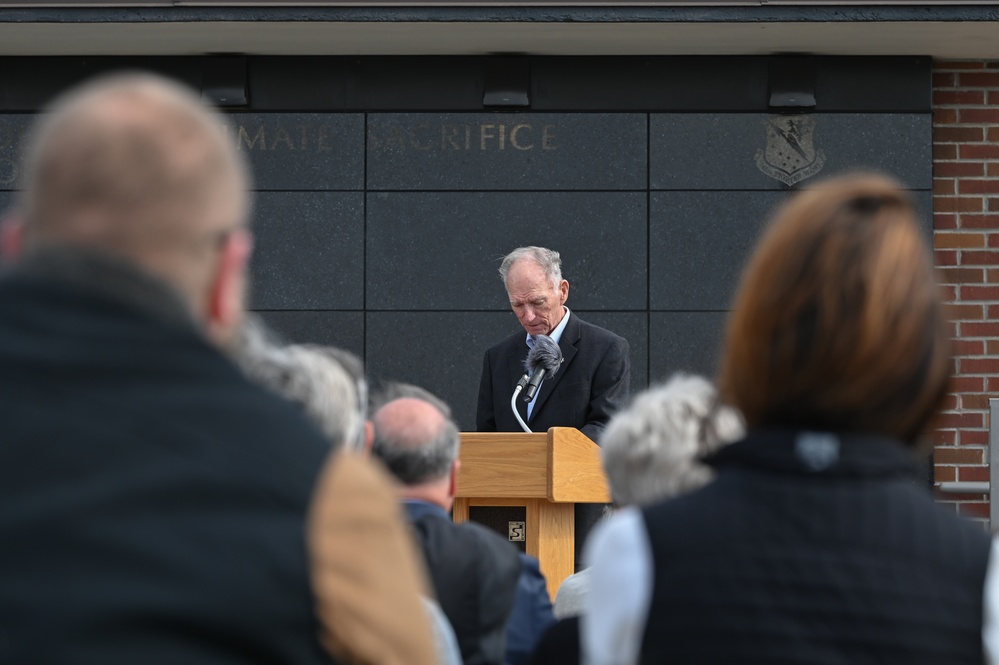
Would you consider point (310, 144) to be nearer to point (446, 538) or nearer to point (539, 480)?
point (539, 480)

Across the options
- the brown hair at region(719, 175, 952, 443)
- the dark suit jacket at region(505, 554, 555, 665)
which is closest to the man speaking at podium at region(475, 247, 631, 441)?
the dark suit jacket at region(505, 554, 555, 665)

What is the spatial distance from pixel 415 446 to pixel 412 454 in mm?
18

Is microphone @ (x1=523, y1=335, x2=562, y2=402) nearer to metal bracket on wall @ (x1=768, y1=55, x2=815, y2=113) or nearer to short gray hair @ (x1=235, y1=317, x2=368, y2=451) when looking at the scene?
metal bracket on wall @ (x1=768, y1=55, x2=815, y2=113)

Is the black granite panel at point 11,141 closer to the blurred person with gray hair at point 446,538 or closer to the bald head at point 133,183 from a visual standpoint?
the blurred person with gray hair at point 446,538

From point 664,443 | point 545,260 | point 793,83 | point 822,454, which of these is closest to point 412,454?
point 664,443

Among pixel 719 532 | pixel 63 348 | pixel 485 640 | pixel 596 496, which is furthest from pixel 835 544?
pixel 596 496

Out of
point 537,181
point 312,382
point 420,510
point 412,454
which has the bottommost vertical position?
point 420,510

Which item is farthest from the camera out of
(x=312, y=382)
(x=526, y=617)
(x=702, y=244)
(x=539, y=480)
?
(x=702, y=244)

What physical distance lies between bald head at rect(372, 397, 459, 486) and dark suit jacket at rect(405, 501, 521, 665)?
0.52 ft

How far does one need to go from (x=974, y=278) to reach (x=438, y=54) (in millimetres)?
3210

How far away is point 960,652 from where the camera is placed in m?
1.47

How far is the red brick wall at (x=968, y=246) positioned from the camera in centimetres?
746

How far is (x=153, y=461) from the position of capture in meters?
1.16

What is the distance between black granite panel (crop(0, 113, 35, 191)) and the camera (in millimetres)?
7621
